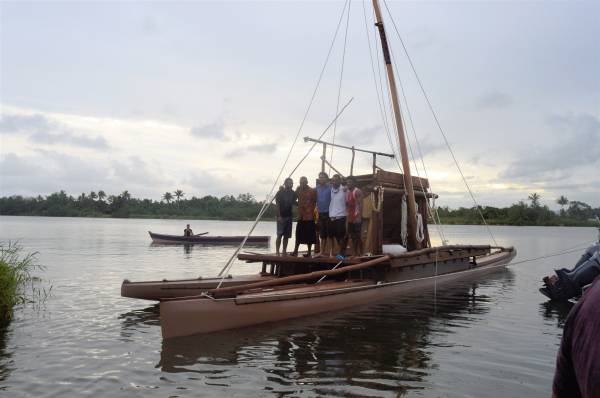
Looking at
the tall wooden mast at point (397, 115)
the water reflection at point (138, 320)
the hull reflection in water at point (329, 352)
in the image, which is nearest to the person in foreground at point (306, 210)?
the hull reflection in water at point (329, 352)

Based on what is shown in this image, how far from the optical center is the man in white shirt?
1248 centimetres

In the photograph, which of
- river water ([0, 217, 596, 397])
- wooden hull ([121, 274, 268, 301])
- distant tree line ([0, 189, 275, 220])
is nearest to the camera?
river water ([0, 217, 596, 397])

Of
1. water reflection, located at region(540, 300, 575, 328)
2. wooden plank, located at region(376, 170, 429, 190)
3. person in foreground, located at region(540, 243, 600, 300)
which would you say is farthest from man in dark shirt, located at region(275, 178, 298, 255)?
person in foreground, located at region(540, 243, 600, 300)

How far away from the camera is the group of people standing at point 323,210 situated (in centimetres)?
1247

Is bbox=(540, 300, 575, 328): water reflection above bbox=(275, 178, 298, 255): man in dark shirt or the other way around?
the other way around

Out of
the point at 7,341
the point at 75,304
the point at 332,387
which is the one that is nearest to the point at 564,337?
the point at 332,387

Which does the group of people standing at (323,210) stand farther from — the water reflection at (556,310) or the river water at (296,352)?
the water reflection at (556,310)

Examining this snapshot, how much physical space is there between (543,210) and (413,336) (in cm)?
9587

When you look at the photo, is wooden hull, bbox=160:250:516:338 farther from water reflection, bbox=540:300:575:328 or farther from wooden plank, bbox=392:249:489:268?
water reflection, bbox=540:300:575:328

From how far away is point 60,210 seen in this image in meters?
120

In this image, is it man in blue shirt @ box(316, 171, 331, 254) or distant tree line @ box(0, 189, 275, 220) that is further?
distant tree line @ box(0, 189, 275, 220)

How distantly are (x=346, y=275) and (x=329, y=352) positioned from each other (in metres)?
5.08

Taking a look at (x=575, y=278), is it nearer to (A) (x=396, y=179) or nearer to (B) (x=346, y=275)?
(A) (x=396, y=179)

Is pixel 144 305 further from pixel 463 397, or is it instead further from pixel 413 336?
pixel 463 397
